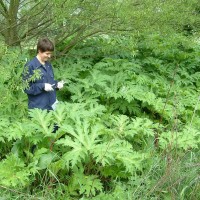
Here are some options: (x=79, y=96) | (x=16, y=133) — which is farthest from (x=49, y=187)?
(x=79, y=96)

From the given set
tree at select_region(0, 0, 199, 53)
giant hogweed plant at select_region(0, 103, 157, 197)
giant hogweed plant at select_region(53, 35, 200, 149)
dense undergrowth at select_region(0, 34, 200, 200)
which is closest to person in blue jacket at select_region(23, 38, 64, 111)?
dense undergrowth at select_region(0, 34, 200, 200)

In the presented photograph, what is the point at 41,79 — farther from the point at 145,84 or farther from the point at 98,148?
the point at 145,84

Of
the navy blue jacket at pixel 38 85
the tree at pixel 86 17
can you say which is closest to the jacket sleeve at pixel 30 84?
the navy blue jacket at pixel 38 85

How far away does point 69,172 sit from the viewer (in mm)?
4238

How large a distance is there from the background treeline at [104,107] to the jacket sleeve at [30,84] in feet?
0.49

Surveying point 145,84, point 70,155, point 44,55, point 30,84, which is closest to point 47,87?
point 30,84

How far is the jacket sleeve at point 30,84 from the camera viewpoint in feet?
15.7

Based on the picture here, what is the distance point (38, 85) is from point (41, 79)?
13cm

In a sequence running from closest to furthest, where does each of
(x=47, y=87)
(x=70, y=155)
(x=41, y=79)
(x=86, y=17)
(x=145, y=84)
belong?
(x=70, y=155) < (x=47, y=87) < (x=41, y=79) < (x=86, y=17) < (x=145, y=84)

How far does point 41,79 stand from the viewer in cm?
491

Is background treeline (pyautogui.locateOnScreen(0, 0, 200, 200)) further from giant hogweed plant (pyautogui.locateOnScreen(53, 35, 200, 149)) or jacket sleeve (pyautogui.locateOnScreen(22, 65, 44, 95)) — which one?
jacket sleeve (pyautogui.locateOnScreen(22, 65, 44, 95))

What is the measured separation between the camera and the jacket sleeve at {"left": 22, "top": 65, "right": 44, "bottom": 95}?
15.7 ft

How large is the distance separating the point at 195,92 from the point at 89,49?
2578mm

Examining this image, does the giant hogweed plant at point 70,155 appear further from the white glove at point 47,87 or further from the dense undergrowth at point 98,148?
the white glove at point 47,87
